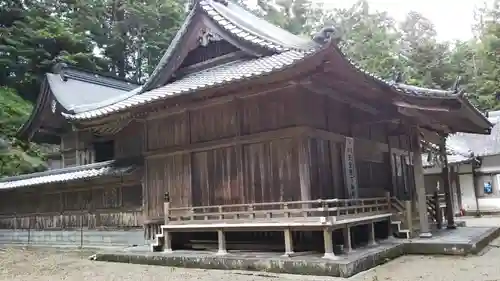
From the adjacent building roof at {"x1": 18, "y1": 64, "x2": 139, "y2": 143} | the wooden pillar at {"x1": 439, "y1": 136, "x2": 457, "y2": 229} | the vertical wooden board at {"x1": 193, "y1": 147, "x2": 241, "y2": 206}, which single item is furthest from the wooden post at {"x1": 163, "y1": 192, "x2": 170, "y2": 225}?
the wooden pillar at {"x1": 439, "y1": 136, "x2": 457, "y2": 229}

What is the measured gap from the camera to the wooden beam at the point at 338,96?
9.25 m

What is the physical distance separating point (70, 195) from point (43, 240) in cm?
234

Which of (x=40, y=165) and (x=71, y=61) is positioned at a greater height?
(x=71, y=61)

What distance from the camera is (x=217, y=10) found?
11.7 meters

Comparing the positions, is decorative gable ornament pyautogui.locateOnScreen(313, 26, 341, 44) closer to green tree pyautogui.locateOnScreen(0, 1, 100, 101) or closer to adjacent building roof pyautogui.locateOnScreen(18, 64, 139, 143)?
adjacent building roof pyautogui.locateOnScreen(18, 64, 139, 143)

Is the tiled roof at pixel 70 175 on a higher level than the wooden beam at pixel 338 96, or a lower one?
lower

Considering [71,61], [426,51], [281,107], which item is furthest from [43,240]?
[426,51]

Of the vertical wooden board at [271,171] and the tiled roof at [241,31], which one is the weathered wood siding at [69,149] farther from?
the vertical wooden board at [271,171]

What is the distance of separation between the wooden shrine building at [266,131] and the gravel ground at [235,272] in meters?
1.06

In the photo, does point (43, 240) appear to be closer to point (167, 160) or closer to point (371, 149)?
point (167, 160)

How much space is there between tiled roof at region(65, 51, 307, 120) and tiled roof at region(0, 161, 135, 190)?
1.93m

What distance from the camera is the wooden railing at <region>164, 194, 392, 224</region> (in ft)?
27.8

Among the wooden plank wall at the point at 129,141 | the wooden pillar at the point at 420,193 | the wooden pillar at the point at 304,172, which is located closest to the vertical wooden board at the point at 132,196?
the wooden plank wall at the point at 129,141

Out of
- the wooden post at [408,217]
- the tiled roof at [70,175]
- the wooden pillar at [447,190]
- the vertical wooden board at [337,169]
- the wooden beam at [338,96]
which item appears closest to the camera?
the wooden beam at [338,96]
